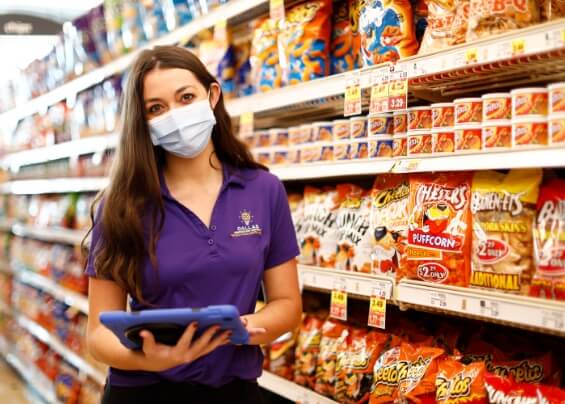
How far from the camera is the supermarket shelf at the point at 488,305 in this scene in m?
1.52

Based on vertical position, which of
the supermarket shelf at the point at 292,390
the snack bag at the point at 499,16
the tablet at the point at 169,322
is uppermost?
the snack bag at the point at 499,16

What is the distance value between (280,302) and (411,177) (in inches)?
23.3

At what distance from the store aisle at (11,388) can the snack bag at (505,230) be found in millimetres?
4550

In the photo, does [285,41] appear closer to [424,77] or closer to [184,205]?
[424,77]

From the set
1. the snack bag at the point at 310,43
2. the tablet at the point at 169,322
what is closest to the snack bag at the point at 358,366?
the tablet at the point at 169,322

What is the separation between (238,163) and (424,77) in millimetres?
603

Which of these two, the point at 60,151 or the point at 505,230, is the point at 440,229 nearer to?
the point at 505,230

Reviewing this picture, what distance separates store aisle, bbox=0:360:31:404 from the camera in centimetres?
533

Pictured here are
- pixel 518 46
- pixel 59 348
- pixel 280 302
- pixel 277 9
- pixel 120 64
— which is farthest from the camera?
pixel 59 348

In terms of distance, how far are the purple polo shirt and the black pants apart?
0.06 ft

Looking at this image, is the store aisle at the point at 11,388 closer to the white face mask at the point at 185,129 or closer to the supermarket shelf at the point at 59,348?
the supermarket shelf at the point at 59,348

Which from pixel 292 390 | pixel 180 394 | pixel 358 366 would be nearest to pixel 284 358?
pixel 292 390

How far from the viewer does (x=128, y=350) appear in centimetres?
163

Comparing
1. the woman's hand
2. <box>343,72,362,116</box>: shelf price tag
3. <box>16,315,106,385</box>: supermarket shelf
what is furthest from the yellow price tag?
<box>16,315,106,385</box>: supermarket shelf
